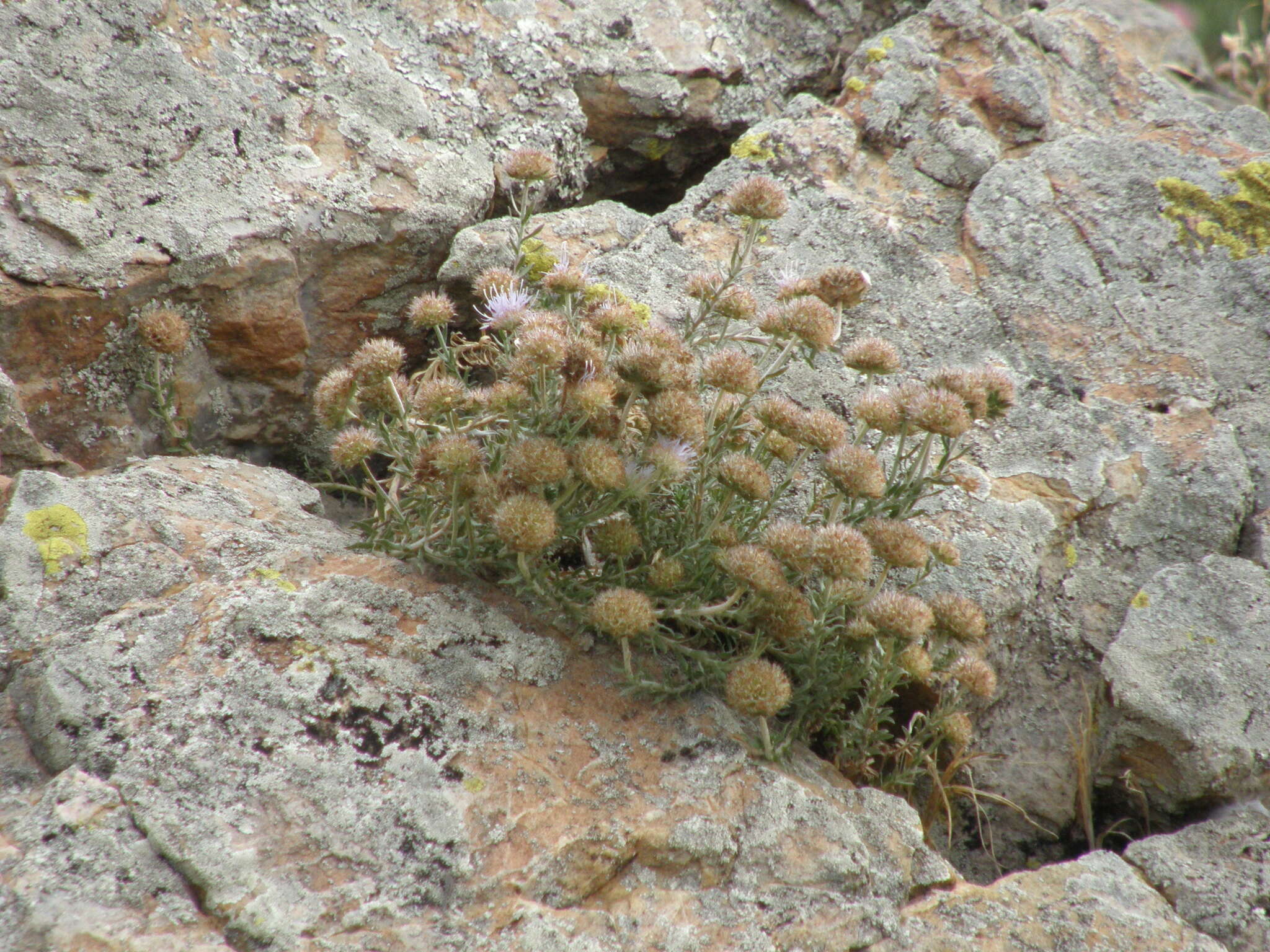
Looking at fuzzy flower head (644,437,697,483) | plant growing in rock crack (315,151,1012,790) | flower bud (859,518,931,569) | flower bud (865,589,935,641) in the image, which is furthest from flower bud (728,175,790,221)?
flower bud (865,589,935,641)

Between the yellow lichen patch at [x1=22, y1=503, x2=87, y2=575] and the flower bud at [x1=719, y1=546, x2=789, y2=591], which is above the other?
the flower bud at [x1=719, y1=546, x2=789, y2=591]

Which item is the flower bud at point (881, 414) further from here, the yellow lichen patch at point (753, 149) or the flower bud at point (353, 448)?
the yellow lichen patch at point (753, 149)

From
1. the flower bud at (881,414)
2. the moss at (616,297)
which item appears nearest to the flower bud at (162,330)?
the moss at (616,297)

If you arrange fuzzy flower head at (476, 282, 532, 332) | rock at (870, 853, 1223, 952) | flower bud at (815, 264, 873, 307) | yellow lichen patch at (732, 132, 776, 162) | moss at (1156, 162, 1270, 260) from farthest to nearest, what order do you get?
yellow lichen patch at (732, 132, 776, 162), moss at (1156, 162, 1270, 260), flower bud at (815, 264, 873, 307), fuzzy flower head at (476, 282, 532, 332), rock at (870, 853, 1223, 952)

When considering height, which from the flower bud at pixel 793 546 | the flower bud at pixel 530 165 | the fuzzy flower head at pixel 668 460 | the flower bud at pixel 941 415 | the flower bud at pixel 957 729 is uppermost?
the flower bud at pixel 530 165

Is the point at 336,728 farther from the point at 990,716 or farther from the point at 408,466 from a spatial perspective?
the point at 990,716

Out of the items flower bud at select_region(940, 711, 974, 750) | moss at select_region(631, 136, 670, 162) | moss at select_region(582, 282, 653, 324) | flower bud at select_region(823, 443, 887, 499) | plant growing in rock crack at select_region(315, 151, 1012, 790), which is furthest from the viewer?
moss at select_region(631, 136, 670, 162)

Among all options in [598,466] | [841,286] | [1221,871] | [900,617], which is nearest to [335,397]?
[598,466]

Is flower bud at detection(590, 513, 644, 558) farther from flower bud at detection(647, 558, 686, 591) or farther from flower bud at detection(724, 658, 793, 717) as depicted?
flower bud at detection(724, 658, 793, 717)
